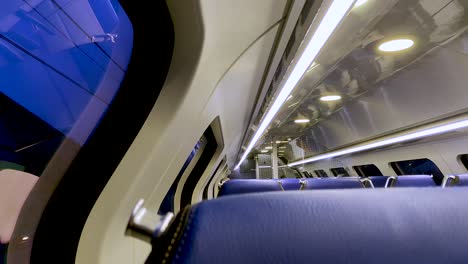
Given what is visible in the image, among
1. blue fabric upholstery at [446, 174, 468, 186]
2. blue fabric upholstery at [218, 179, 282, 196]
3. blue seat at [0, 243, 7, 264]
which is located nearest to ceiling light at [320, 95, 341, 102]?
blue fabric upholstery at [218, 179, 282, 196]

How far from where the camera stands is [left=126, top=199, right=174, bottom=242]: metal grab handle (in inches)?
27.6

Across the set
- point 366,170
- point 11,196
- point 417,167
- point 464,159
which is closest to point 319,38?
point 11,196

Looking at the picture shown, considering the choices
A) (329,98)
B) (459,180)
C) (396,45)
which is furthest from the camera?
(329,98)

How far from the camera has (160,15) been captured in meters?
1.62

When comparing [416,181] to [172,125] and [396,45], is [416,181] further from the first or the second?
[172,125]

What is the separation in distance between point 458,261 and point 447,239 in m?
0.06

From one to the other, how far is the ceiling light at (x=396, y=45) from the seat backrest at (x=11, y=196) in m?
3.12

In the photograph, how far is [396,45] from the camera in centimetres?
342

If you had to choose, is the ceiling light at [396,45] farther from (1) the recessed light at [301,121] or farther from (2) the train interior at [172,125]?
(1) the recessed light at [301,121]

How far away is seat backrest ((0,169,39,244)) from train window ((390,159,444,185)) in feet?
21.1

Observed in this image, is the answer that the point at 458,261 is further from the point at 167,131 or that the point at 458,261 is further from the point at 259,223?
the point at 167,131

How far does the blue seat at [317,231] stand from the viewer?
0.70m

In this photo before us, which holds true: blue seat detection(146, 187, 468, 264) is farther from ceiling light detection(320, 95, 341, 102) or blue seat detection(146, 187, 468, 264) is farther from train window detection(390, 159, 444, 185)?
train window detection(390, 159, 444, 185)

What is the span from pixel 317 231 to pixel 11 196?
1.67 m
